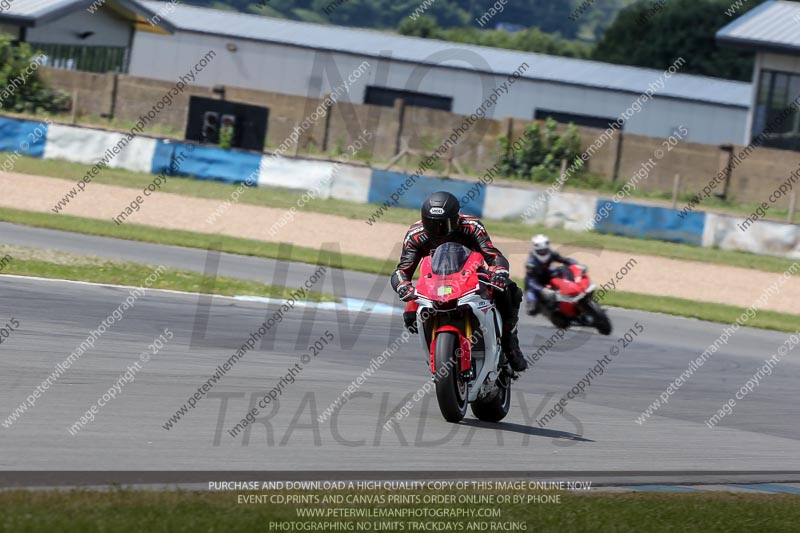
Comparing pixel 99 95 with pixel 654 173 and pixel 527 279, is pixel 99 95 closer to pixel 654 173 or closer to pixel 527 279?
pixel 654 173

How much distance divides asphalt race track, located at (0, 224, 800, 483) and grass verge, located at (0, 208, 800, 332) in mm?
4192

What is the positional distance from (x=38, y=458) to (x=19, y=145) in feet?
85.3

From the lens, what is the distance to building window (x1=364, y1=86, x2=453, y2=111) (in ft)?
172

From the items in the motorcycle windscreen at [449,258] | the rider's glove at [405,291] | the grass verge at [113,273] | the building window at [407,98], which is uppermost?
the building window at [407,98]

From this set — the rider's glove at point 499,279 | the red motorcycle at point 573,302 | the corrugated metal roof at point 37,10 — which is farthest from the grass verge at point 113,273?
the corrugated metal roof at point 37,10

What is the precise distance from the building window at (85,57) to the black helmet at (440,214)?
128 feet

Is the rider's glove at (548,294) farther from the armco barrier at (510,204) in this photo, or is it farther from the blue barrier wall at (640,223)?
the blue barrier wall at (640,223)

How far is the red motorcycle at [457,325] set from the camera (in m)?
8.72

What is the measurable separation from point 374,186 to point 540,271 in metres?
12.9

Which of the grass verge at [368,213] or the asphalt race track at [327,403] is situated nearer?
the asphalt race track at [327,403]

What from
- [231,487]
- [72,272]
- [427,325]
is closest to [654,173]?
[72,272]

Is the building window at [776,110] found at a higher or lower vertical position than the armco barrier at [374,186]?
higher

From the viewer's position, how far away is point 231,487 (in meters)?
6.52

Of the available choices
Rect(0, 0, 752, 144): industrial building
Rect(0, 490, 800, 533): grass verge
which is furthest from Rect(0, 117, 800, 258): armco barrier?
Rect(0, 490, 800, 533): grass verge
